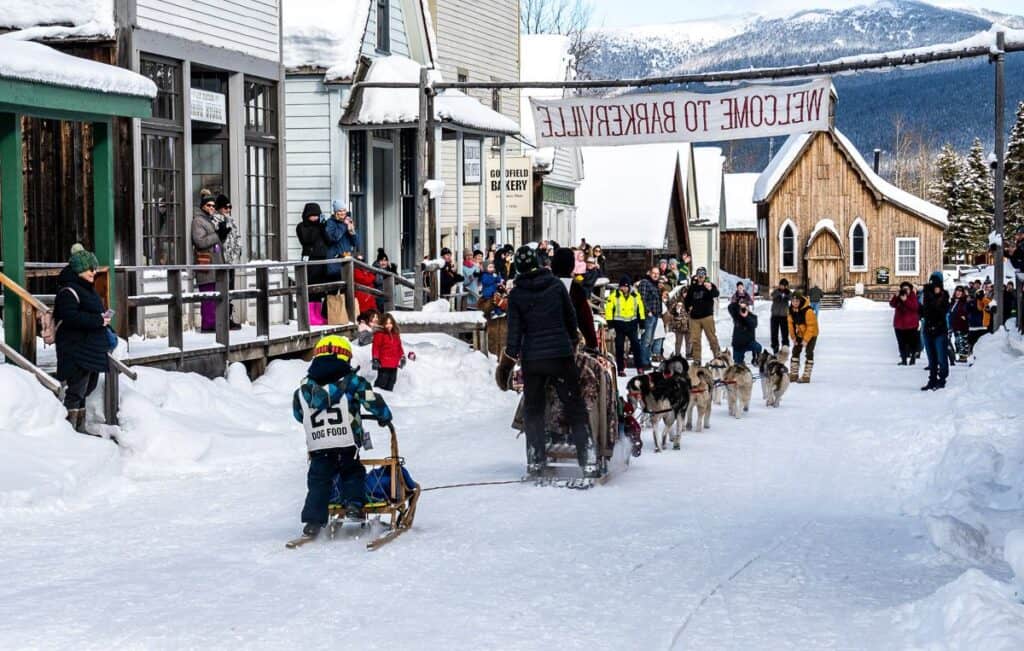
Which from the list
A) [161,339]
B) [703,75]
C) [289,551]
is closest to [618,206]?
[703,75]

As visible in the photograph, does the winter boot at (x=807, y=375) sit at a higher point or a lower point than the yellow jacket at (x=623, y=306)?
lower

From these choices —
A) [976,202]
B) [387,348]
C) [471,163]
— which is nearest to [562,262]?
[387,348]

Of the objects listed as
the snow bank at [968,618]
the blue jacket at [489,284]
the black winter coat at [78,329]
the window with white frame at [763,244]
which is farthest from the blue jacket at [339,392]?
the window with white frame at [763,244]

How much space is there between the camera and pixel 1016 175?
6800 cm

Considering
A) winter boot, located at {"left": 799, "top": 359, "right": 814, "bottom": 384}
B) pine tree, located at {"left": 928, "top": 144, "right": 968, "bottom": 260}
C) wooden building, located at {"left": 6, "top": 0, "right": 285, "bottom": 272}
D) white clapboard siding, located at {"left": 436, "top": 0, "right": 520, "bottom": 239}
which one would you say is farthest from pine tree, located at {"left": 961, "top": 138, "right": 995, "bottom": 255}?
wooden building, located at {"left": 6, "top": 0, "right": 285, "bottom": 272}

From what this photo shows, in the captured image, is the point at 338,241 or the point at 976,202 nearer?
the point at 338,241

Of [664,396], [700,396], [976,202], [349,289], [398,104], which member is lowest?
[700,396]

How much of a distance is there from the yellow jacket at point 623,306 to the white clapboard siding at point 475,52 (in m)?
7.61

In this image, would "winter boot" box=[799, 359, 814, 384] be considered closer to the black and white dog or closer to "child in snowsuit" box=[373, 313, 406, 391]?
"child in snowsuit" box=[373, 313, 406, 391]

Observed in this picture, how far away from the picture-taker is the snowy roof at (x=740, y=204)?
84.3m

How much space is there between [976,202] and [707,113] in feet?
231

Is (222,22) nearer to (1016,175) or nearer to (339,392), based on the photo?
(339,392)

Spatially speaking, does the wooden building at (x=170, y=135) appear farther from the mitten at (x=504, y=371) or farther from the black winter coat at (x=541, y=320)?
the black winter coat at (x=541, y=320)

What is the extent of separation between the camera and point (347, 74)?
25328mm
